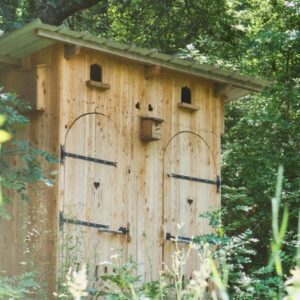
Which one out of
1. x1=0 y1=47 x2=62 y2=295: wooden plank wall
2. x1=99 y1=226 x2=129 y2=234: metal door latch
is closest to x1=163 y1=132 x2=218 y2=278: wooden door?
x1=99 y1=226 x2=129 y2=234: metal door latch

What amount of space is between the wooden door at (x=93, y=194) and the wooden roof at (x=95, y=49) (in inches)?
32.8

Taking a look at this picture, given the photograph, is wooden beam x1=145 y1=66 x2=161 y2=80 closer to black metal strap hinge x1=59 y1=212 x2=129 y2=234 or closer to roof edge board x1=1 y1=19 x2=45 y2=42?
roof edge board x1=1 y1=19 x2=45 y2=42

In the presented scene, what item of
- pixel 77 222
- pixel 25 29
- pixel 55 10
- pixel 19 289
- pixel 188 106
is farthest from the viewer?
pixel 55 10

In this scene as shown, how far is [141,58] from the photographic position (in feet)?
31.1

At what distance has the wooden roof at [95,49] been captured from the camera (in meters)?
8.56

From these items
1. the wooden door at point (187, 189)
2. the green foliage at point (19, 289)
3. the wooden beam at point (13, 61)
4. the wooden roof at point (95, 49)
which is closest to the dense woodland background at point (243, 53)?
the wooden door at point (187, 189)

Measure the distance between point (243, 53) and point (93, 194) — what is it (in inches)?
258

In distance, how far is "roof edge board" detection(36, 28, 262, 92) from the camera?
8.58 m

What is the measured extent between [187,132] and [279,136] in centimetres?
345

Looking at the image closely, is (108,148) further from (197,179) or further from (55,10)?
(55,10)

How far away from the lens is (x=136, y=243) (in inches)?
366

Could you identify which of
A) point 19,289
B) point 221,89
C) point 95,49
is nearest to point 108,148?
point 95,49

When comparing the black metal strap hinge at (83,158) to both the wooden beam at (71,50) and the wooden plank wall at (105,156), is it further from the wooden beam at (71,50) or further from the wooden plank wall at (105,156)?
the wooden beam at (71,50)

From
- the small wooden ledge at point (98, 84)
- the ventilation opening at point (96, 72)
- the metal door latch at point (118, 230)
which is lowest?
the metal door latch at point (118, 230)
